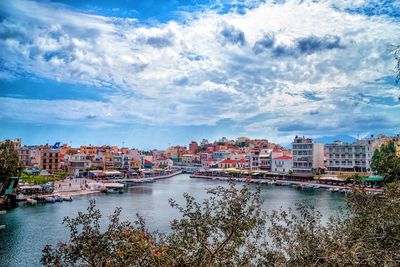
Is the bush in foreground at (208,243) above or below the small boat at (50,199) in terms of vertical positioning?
above

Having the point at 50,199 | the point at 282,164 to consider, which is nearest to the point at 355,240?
the point at 50,199

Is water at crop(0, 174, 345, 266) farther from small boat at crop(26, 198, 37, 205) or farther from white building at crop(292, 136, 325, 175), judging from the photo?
white building at crop(292, 136, 325, 175)

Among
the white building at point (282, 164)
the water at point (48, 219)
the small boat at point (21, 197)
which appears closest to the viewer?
the water at point (48, 219)

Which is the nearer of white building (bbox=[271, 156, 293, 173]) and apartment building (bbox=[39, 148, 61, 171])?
apartment building (bbox=[39, 148, 61, 171])

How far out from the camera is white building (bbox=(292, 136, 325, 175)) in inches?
3000

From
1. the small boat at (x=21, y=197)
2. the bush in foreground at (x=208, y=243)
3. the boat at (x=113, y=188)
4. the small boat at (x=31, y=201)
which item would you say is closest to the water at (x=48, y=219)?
the small boat at (x=31, y=201)

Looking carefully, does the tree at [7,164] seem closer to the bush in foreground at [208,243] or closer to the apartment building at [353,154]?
the bush in foreground at [208,243]

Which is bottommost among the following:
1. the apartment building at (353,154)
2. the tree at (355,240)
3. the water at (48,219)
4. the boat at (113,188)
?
the water at (48,219)

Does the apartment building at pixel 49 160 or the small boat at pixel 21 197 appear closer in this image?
the small boat at pixel 21 197

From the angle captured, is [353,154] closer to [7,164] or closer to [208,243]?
[7,164]

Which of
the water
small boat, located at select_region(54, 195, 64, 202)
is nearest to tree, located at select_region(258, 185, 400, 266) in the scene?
the water

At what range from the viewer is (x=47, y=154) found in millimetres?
78625

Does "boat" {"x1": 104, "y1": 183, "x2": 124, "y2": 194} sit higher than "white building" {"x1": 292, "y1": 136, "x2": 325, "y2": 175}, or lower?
lower

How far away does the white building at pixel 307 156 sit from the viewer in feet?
250
